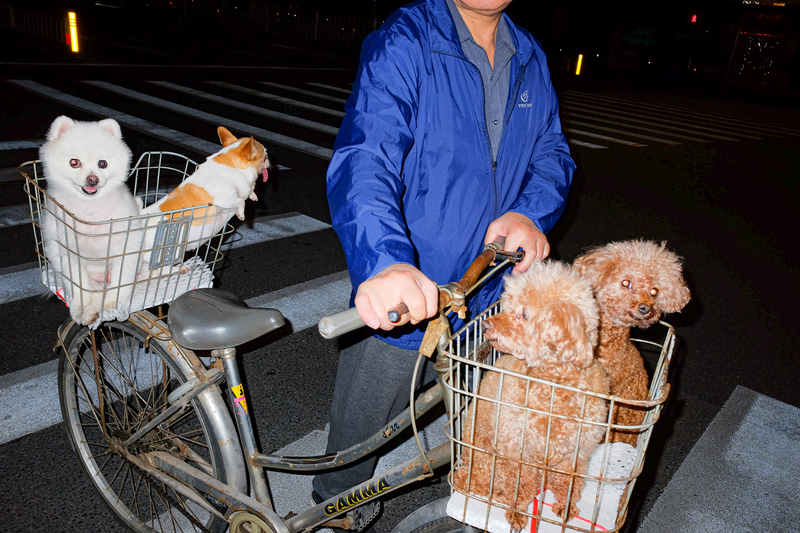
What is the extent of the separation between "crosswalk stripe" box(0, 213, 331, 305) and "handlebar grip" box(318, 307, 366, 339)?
3.22 m

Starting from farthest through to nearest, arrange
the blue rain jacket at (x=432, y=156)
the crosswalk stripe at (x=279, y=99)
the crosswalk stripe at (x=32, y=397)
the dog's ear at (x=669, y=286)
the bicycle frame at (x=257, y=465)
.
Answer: the crosswalk stripe at (x=279, y=99) → the crosswalk stripe at (x=32, y=397) → the dog's ear at (x=669, y=286) → the bicycle frame at (x=257, y=465) → the blue rain jacket at (x=432, y=156)

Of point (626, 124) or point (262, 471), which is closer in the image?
point (262, 471)

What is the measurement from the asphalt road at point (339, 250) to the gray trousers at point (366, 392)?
2.03 feet

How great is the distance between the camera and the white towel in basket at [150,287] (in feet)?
6.29

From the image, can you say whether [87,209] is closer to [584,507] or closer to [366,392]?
[366,392]

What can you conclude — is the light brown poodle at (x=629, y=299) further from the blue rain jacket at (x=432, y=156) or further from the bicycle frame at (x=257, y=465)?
the bicycle frame at (x=257, y=465)

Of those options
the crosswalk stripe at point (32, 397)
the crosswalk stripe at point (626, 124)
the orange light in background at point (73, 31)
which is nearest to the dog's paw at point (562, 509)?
the crosswalk stripe at point (32, 397)

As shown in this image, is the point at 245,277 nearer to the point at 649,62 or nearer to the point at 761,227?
the point at 761,227

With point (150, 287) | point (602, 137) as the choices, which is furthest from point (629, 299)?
point (602, 137)

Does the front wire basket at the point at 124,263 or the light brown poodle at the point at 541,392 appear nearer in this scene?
the light brown poodle at the point at 541,392

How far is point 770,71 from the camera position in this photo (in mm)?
24281

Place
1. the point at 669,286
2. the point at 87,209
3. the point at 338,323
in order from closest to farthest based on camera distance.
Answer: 1. the point at 338,323
2. the point at 87,209
3. the point at 669,286

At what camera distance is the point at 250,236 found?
5512mm

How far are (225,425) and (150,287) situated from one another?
55 centimetres
